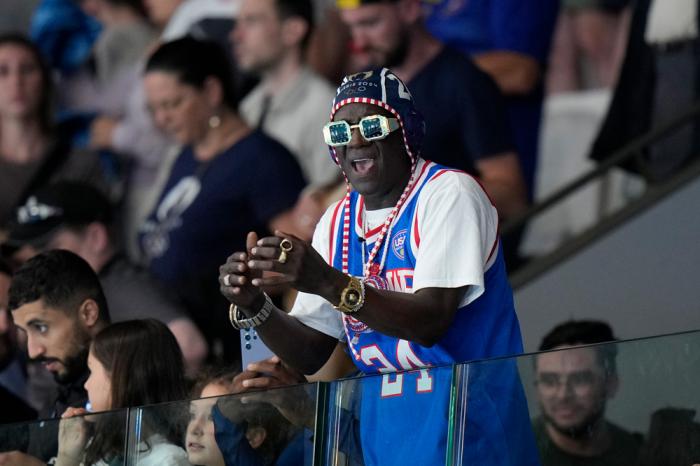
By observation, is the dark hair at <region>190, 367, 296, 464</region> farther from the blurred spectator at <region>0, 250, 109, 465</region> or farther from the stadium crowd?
the blurred spectator at <region>0, 250, 109, 465</region>

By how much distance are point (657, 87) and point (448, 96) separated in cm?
107

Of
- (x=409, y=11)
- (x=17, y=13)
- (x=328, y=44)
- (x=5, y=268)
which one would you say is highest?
(x=17, y=13)

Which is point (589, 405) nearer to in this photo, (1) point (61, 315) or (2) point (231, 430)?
(2) point (231, 430)

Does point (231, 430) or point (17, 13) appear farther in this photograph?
point (17, 13)

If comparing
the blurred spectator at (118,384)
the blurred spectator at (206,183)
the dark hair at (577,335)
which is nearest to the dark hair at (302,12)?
the blurred spectator at (206,183)

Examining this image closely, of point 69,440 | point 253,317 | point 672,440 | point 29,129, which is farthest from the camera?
point 29,129

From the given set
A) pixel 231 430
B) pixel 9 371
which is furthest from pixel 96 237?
pixel 231 430

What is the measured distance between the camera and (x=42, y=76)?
8.56 metres

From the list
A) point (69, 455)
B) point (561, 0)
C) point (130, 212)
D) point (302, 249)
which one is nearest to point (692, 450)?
point (302, 249)

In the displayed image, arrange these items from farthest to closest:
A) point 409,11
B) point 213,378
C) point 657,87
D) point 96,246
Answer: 1. point 409,11
2. point 657,87
3. point 96,246
4. point 213,378

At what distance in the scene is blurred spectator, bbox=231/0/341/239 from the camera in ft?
24.9

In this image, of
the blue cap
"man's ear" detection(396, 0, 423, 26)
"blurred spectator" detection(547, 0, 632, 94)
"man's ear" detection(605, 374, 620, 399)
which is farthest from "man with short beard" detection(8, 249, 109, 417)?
"blurred spectator" detection(547, 0, 632, 94)

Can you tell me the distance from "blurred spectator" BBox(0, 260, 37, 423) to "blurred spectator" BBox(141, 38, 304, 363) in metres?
1.18

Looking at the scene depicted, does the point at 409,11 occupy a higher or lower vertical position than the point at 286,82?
higher
